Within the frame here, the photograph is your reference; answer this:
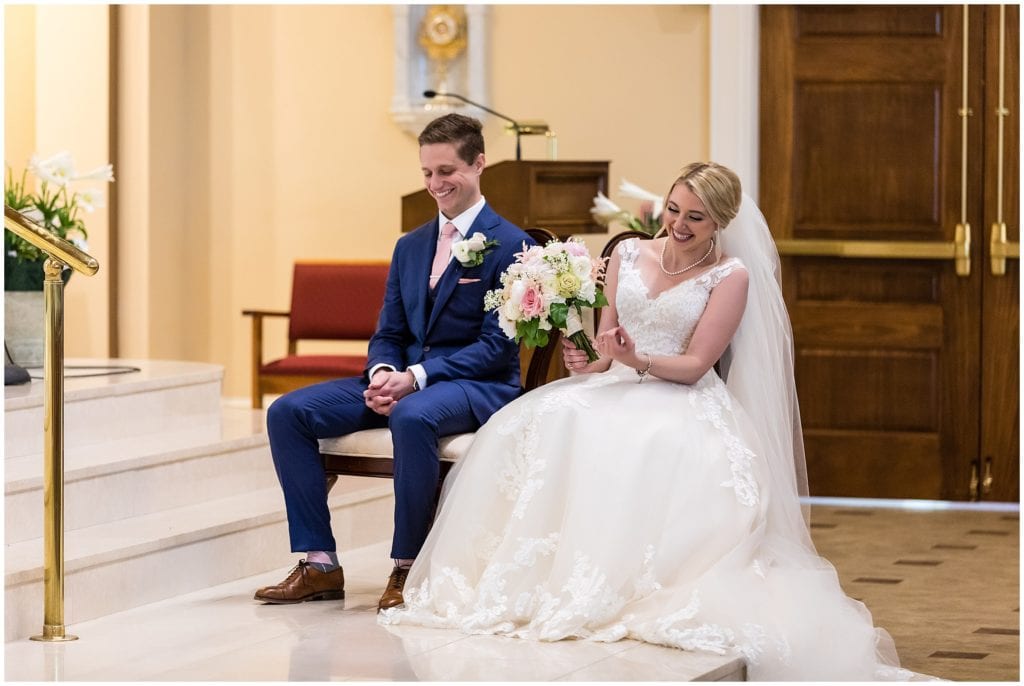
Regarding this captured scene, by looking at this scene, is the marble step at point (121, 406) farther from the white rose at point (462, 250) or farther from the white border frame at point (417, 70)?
the white border frame at point (417, 70)

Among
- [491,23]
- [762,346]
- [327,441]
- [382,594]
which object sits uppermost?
[491,23]

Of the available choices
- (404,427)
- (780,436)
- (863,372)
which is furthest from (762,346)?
(863,372)

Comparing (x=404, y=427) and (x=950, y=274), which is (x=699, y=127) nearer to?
(x=950, y=274)

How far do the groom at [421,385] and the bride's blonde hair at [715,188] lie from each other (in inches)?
22.5

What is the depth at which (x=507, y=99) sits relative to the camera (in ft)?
25.4

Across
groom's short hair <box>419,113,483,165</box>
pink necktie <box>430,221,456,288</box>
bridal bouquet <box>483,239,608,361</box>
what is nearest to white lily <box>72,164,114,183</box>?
pink necktie <box>430,221,456,288</box>

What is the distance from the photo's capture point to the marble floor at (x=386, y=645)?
136 inches

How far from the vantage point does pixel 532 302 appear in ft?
13.1

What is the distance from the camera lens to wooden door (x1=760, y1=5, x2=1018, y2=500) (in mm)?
7094

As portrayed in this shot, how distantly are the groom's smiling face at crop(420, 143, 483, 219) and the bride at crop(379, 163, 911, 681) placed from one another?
1.71ft

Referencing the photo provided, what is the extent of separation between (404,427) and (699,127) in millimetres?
3876

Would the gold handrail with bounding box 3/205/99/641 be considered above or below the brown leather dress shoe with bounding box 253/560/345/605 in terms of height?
above

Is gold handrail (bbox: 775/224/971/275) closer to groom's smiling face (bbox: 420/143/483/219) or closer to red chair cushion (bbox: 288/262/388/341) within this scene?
red chair cushion (bbox: 288/262/388/341)

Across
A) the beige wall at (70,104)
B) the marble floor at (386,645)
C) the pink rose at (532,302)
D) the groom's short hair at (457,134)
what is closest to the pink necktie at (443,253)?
the groom's short hair at (457,134)
